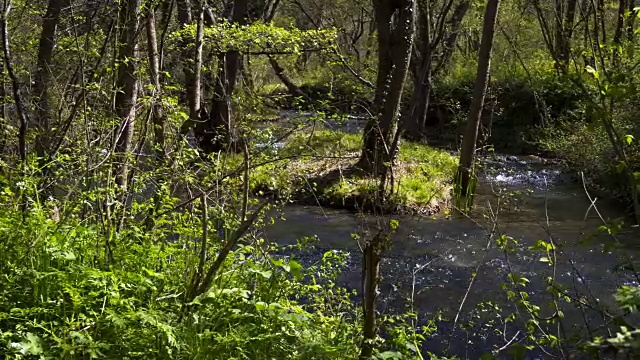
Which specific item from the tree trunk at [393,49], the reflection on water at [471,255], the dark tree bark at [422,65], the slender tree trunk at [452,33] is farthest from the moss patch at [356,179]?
the slender tree trunk at [452,33]

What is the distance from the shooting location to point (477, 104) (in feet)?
37.6

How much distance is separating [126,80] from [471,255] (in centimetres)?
541

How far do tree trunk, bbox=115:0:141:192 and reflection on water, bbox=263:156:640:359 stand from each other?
182 cm

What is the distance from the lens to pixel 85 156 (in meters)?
4.30

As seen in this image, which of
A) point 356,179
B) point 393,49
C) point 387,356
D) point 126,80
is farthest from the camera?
point 356,179

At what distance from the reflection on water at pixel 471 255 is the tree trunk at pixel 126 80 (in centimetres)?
182

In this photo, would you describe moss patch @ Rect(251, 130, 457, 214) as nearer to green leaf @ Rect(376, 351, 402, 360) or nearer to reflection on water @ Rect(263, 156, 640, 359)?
reflection on water @ Rect(263, 156, 640, 359)

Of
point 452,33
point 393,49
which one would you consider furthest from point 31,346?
point 452,33

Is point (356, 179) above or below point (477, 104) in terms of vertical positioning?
below

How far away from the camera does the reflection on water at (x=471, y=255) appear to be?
6.60m

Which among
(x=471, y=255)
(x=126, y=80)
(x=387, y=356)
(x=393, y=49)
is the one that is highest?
(x=393, y=49)

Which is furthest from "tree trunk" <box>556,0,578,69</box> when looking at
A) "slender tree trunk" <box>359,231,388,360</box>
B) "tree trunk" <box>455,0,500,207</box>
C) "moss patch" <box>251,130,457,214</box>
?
"tree trunk" <box>455,0,500,207</box>

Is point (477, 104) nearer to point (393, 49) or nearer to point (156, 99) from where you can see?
point (393, 49)

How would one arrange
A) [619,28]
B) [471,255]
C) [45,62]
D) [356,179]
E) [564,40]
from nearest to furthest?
[564,40] → [45,62] → [471,255] → [356,179] → [619,28]
